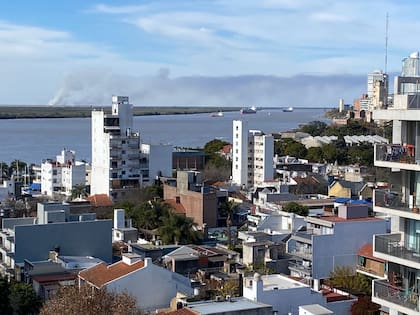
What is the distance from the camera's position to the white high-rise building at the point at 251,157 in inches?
1564

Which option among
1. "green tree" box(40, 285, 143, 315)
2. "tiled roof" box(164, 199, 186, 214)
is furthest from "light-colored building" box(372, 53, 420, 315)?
"tiled roof" box(164, 199, 186, 214)

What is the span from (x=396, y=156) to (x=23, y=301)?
32.9 ft

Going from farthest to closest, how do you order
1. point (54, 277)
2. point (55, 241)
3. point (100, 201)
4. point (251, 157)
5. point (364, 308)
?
1. point (251, 157)
2. point (100, 201)
3. point (55, 241)
4. point (54, 277)
5. point (364, 308)

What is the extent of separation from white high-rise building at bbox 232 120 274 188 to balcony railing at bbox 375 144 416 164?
105ft

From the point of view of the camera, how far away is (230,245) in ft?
70.7

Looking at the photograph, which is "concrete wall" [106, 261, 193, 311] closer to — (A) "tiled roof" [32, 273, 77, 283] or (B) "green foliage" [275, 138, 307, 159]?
(A) "tiled roof" [32, 273, 77, 283]

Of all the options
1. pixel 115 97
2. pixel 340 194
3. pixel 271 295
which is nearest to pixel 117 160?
pixel 115 97

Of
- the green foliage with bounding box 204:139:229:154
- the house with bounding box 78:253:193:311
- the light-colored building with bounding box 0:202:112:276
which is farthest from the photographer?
the green foliage with bounding box 204:139:229:154

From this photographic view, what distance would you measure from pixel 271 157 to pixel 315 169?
4.24m

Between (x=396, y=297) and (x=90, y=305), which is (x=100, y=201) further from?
(x=396, y=297)

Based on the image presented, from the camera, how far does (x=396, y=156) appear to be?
24.0 ft

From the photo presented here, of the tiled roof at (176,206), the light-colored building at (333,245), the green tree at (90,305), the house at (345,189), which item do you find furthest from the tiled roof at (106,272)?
the house at (345,189)

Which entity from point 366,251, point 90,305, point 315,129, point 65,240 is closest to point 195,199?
point 65,240

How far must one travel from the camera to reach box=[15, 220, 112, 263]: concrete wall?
18.2 m
